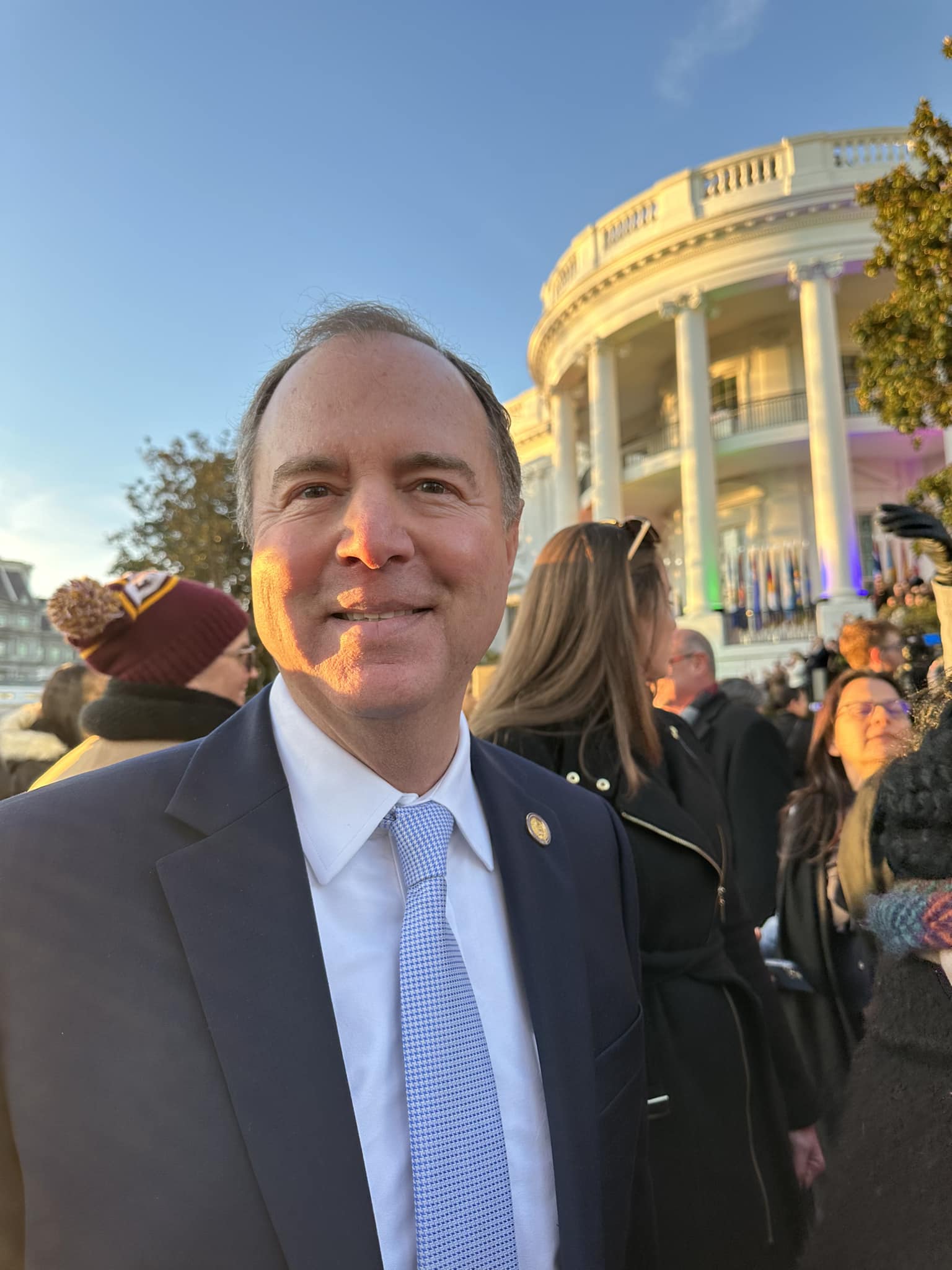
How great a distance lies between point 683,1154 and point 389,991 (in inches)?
48.9

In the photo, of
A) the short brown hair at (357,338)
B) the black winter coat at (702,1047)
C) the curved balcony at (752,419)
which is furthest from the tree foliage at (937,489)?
the curved balcony at (752,419)

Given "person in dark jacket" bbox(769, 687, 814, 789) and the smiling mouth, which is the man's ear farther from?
"person in dark jacket" bbox(769, 687, 814, 789)

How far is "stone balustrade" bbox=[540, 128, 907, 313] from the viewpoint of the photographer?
2052 cm

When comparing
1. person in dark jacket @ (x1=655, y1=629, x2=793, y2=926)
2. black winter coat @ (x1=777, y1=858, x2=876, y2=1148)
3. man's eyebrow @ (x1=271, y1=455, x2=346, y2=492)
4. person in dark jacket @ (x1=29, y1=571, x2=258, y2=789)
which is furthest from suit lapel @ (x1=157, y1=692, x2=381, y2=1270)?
person in dark jacket @ (x1=655, y1=629, x2=793, y2=926)

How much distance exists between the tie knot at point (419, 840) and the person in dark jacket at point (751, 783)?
306 centimetres

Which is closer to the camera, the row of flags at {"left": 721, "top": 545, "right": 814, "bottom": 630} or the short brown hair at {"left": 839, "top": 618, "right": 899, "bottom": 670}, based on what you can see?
the short brown hair at {"left": 839, "top": 618, "right": 899, "bottom": 670}

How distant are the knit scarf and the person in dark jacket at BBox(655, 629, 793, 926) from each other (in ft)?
10.3

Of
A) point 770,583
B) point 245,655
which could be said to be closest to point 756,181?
point 770,583

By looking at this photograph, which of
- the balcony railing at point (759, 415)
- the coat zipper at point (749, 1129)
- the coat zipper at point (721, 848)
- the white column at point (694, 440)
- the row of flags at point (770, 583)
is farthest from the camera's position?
the balcony railing at point (759, 415)

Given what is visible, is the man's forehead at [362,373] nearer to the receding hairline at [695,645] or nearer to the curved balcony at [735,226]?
the receding hairline at [695,645]

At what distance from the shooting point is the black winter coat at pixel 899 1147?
1.05 m

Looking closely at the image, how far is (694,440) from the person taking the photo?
21.7 metres

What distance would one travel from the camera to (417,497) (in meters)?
1.45

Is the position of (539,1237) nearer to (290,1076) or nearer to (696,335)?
(290,1076)
